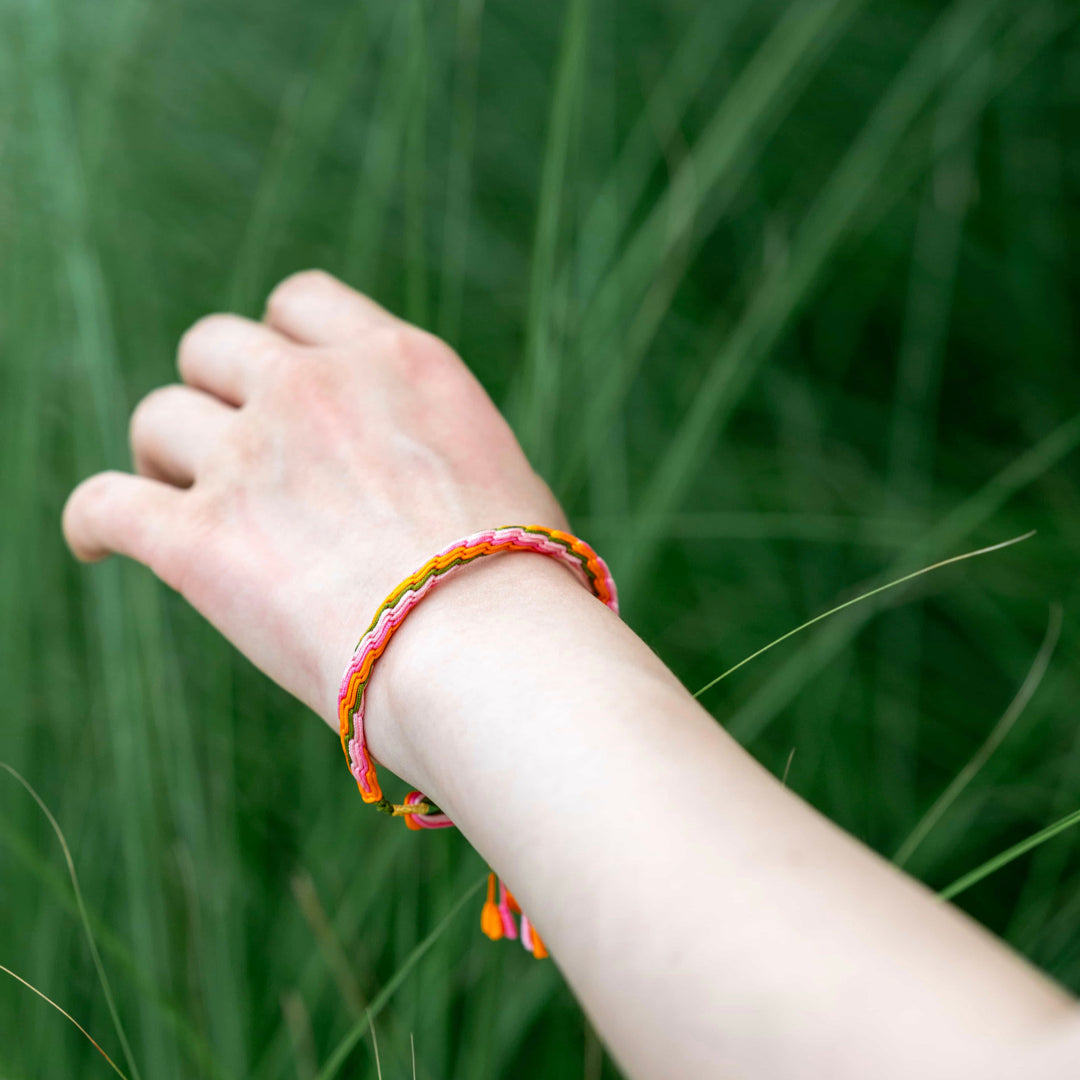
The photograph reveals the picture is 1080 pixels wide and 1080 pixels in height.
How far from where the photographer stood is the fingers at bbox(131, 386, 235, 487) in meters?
0.39

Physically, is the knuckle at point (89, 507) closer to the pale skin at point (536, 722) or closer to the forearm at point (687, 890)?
the pale skin at point (536, 722)

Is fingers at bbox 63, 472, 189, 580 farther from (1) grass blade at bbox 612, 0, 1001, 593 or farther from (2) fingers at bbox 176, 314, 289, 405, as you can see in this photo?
(1) grass blade at bbox 612, 0, 1001, 593

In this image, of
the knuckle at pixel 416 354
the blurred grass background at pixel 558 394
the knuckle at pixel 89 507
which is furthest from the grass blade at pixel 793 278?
the knuckle at pixel 89 507

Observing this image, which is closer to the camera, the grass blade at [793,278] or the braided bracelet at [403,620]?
the braided bracelet at [403,620]

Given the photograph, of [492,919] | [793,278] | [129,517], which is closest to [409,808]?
[492,919]

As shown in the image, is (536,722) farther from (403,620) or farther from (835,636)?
(835,636)

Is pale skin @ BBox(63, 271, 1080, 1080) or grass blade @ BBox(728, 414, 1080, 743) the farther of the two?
grass blade @ BBox(728, 414, 1080, 743)

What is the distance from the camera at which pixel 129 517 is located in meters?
0.37

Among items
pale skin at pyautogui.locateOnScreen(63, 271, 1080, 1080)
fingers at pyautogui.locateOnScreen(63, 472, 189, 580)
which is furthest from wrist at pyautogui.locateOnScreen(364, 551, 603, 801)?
fingers at pyautogui.locateOnScreen(63, 472, 189, 580)

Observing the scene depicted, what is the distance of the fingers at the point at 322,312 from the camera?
0.42m

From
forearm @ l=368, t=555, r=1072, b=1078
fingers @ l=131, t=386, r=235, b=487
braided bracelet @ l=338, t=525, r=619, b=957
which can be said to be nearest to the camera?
forearm @ l=368, t=555, r=1072, b=1078

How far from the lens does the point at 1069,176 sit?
0.68 meters

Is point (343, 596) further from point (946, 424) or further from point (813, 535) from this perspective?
point (946, 424)

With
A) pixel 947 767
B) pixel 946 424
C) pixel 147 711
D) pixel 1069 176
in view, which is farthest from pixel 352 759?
pixel 1069 176
